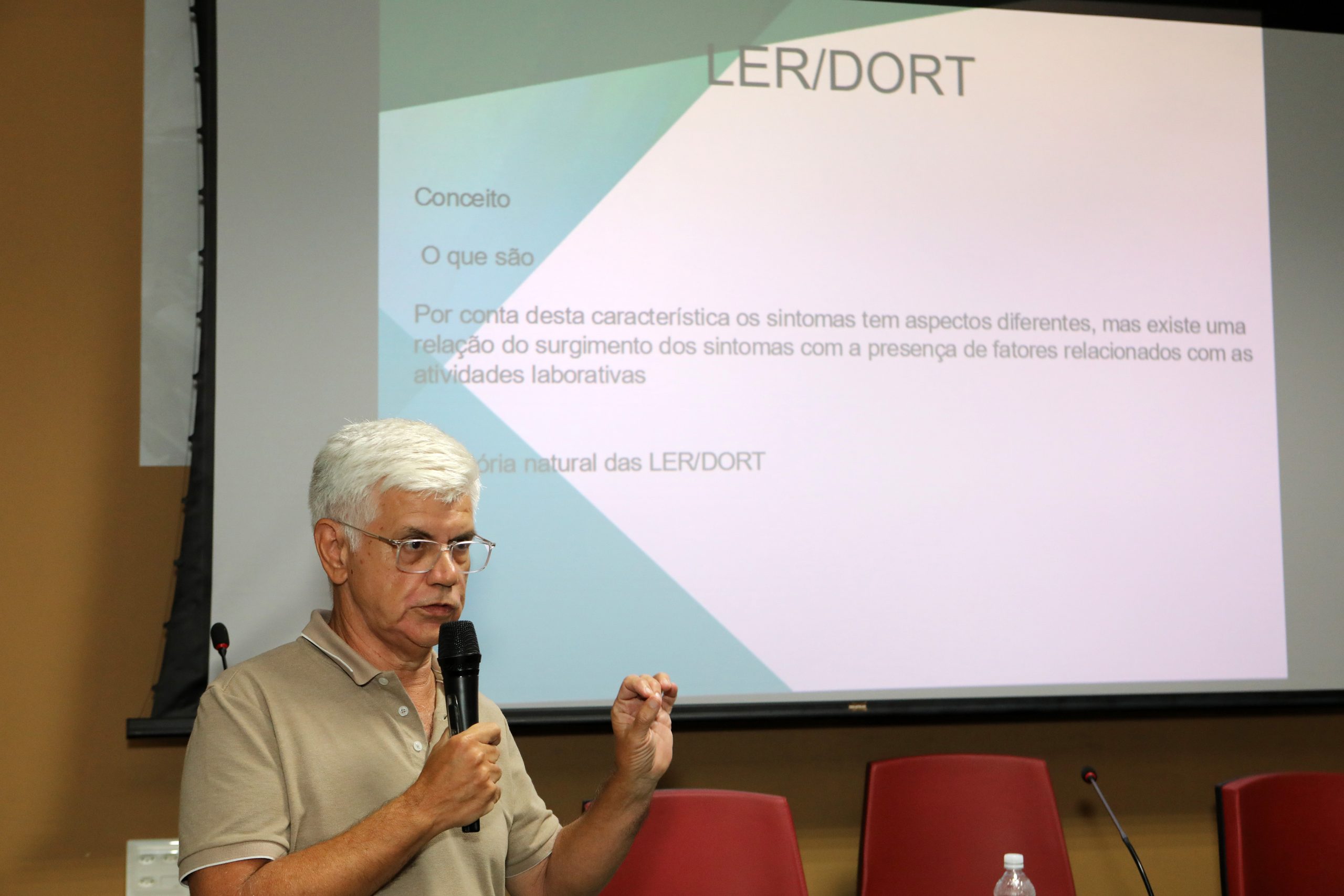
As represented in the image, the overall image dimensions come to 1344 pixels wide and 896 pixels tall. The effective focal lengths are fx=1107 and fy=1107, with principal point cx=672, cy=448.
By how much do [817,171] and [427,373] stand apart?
1.16 m

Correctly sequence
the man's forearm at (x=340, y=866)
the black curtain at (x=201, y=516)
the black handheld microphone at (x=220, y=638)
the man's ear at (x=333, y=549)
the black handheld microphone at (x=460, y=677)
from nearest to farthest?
1. the man's forearm at (x=340, y=866)
2. the black handheld microphone at (x=460, y=677)
3. the man's ear at (x=333, y=549)
4. the black handheld microphone at (x=220, y=638)
5. the black curtain at (x=201, y=516)

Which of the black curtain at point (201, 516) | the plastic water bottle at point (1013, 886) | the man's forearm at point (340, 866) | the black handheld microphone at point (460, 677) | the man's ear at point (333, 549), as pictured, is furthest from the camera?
the black curtain at point (201, 516)

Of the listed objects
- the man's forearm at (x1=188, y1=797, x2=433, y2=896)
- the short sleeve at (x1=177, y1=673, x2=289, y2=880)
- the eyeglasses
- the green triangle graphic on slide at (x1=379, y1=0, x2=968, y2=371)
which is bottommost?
the man's forearm at (x1=188, y1=797, x2=433, y2=896)

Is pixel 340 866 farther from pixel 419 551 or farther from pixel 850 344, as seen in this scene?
pixel 850 344

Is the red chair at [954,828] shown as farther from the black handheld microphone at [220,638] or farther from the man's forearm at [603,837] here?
the black handheld microphone at [220,638]

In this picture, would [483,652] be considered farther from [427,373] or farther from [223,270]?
[223,270]

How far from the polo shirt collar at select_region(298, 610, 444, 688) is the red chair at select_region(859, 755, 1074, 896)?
A: 1.40m

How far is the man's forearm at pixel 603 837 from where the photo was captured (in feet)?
5.98

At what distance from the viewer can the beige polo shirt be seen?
1.46 meters

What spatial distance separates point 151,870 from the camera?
271cm

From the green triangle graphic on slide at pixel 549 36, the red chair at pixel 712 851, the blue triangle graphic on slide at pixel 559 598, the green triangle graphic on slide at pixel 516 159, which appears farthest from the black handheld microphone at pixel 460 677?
the green triangle graphic on slide at pixel 549 36

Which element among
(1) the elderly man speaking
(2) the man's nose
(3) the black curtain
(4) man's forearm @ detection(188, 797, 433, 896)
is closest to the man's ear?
(1) the elderly man speaking

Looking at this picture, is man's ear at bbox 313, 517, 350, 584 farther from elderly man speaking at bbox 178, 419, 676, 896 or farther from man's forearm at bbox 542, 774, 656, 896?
man's forearm at bbox 542, 774, 656, 896

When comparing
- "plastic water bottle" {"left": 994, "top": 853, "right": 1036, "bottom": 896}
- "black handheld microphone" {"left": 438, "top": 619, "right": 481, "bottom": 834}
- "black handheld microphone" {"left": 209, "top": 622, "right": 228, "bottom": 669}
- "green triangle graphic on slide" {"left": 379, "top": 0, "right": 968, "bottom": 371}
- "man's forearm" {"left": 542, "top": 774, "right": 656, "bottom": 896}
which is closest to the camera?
"black handheld microphone" {"left": 438, "top": 619, "right": 481, "bottom": 834}
